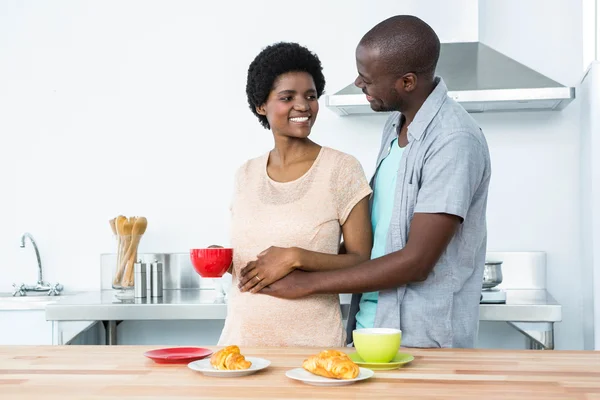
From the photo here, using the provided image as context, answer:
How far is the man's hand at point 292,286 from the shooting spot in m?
1.86

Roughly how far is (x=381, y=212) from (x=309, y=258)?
231mm

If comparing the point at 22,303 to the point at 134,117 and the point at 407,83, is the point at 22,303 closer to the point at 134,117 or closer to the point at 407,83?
the point at 134,117

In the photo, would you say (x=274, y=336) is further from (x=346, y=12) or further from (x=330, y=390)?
(x=346, y=12)

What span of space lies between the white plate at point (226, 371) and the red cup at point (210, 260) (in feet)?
1.32

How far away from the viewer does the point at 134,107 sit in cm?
382

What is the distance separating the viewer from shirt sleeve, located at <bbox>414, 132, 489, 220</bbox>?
1.76 metres

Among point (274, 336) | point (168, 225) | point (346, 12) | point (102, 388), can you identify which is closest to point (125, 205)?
point (168, 225)

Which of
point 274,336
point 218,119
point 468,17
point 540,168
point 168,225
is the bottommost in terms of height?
point 274,336

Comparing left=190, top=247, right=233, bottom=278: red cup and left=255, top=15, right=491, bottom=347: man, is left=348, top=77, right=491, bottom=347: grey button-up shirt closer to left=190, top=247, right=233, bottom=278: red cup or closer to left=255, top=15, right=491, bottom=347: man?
left=255, top=15, right=491, bottom=347: man

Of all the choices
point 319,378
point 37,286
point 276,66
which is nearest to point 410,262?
point 319,378

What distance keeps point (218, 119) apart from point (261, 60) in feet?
5.56

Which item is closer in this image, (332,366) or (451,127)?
(332,366)

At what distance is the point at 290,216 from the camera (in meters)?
1.96

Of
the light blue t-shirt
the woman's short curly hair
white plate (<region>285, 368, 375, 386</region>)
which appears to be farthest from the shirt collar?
white plate (<region>285, 368, 375, 386</region>)
